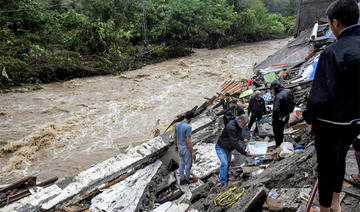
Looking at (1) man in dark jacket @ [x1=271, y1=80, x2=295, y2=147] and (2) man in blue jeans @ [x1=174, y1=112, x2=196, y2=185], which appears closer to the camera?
(2) man in blue jeans @ [x1=174, y1=112, x2=196, y2=185]

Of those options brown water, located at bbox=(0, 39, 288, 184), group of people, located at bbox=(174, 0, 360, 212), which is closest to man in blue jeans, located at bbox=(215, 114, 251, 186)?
group of people, located at bbox=(174, 0, 360, 212)

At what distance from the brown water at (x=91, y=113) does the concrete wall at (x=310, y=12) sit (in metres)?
4.41

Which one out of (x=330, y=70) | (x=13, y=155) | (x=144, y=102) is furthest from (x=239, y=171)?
(x=144, y=102)

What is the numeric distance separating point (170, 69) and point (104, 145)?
11.2 metres

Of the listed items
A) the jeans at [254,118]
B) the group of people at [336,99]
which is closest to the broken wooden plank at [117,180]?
the jeans at [254,118]

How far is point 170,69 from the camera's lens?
19.8m

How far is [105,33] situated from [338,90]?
1999cm

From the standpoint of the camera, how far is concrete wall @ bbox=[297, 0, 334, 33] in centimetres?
1814

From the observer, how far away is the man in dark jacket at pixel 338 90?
6.23 ft

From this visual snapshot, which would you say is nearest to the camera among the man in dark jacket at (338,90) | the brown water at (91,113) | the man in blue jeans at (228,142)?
the man in dark jacket at (338,90)

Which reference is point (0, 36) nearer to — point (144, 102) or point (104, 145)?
point (144, 102)

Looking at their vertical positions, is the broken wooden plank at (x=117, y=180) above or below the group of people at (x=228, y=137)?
below

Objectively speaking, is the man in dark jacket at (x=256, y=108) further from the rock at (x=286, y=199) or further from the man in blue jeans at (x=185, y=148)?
the rock at (x=286, y=199)

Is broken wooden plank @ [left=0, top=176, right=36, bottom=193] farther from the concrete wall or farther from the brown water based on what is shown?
the concrete wall
